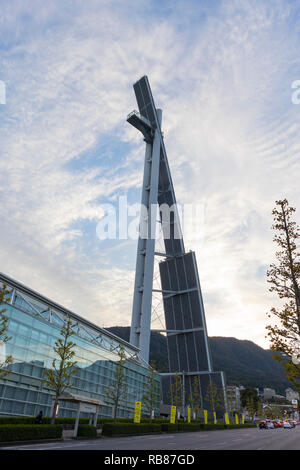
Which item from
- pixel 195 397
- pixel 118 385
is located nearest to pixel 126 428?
pixel 118 385

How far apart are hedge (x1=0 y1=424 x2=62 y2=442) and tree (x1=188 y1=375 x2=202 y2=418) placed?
41.4 meters

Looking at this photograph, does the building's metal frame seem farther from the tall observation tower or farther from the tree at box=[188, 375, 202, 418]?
the tree at box=[188, 375, 202, 418]

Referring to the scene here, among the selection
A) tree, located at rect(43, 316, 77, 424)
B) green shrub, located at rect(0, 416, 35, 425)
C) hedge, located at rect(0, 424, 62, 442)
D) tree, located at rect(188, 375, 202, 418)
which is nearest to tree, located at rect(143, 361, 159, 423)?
tree, located at rect(188, 375, 202, 418)

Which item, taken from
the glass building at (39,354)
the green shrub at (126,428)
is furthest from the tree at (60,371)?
the green shrub at (126,428)

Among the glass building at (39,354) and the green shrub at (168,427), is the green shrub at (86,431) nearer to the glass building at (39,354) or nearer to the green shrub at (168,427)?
the glass building at (39,354)

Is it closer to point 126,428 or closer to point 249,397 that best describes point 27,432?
point 126,428

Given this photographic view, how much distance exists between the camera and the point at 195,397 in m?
61.4

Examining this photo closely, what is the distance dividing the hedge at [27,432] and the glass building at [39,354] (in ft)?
20.8

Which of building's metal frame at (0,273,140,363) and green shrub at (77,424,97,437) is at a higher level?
building's metal frame at (0,273,140,363)

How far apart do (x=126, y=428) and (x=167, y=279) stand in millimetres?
39483

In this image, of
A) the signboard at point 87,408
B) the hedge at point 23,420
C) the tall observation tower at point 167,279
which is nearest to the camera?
the hedge at point 23,420

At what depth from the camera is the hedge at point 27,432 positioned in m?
18.6

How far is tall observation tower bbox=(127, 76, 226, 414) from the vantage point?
2349 inches
